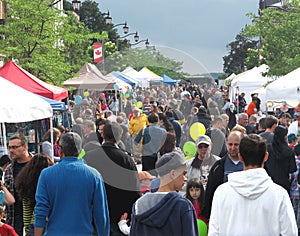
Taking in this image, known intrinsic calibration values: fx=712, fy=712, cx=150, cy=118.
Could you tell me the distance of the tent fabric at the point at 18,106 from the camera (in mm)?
10906

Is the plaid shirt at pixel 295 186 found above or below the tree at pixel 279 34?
below

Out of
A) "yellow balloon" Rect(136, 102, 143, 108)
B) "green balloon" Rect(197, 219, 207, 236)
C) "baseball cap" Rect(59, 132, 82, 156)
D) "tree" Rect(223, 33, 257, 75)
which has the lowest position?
"green balloon" Rect(197, 219, 207, 236)

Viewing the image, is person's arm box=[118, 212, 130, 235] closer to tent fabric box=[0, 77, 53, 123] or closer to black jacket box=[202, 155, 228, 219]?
black jacket box=[202, 155, 228, 219]

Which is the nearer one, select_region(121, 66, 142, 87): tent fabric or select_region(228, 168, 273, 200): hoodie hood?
select_region(228, 168, 273, 200): hoodie hood

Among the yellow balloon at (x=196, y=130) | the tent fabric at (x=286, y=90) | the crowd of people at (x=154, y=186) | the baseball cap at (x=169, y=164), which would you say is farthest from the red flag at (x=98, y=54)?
the baseball cap at (x=169, y=164)

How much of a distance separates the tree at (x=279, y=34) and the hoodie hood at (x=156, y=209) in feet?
89.4

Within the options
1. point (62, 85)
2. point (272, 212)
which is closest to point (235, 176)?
point (272, 212)

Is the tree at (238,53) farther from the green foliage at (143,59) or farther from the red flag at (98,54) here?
the green foliage at (143,59)

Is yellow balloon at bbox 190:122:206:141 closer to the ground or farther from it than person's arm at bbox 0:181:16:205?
farther from it

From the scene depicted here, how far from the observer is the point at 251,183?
500cm

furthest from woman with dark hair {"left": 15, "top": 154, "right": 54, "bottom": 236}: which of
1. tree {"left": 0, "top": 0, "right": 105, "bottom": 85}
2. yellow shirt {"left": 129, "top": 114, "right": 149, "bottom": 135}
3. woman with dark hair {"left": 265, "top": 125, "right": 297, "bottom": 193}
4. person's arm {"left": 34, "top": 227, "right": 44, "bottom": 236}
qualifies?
tree {"left": 0, "top": 0, "right": 105, "bottom": 85}

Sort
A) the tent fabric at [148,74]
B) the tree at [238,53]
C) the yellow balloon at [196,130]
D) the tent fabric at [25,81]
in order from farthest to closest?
the tree at [238,53], the tent fabric at [25,81], the yellow balloon at [196,130], the tent fabric at [148,74]

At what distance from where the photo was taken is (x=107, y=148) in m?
7.40

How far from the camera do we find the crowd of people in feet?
16.4
